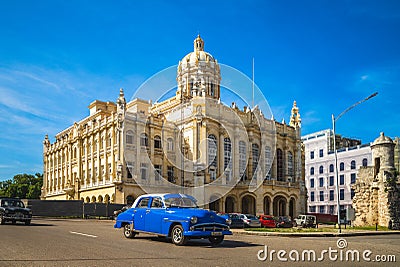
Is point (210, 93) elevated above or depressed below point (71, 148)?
above

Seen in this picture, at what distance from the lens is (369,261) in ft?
37.9

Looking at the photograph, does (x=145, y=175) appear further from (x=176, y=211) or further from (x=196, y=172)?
(x=176, y=211)

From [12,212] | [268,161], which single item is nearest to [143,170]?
[268,161]

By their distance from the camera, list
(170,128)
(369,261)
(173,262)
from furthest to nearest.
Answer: (170,128) < (369,261) < (173,262)

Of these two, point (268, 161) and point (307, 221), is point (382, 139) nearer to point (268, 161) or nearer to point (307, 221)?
point (307, 221)

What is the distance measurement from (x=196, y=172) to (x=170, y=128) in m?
7.41

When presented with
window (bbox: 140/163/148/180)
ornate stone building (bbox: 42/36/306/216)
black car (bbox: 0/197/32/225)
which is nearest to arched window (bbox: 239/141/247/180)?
ornate stone building (bbox: 42/36/306/216)

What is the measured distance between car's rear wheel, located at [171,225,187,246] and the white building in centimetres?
6357

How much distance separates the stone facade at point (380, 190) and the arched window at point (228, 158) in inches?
1005

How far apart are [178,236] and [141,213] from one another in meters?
2.20

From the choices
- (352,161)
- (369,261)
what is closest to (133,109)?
(352,161)

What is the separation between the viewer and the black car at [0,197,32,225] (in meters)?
24.6

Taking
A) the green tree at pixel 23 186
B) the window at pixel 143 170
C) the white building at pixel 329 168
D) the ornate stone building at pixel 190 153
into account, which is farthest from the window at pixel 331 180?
the green tree at pixel 23 186

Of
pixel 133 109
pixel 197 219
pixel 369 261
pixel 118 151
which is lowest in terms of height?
pixel 369 261
